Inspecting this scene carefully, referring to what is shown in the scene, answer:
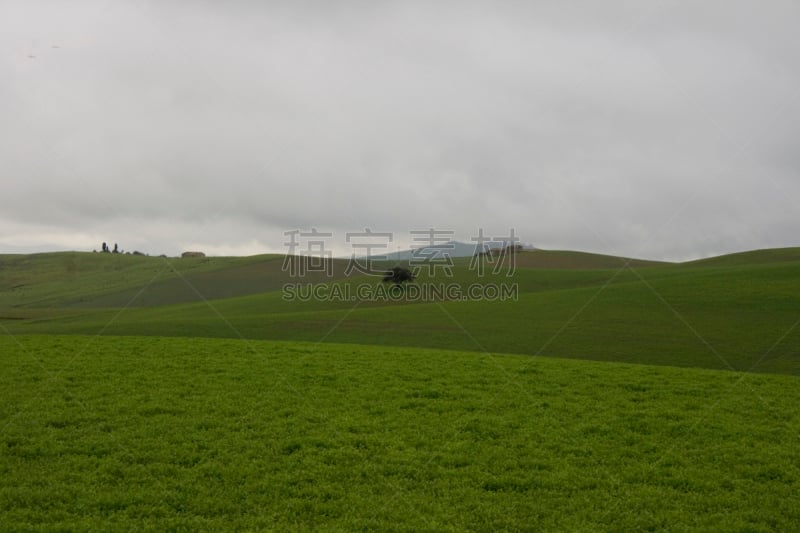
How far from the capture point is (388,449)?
487 inches

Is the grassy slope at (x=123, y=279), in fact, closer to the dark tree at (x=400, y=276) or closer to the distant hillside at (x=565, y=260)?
the dark tree at (x=400, y=276)

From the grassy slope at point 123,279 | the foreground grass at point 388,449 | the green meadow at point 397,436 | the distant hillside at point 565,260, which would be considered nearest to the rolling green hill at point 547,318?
the green meadow at point 397,436

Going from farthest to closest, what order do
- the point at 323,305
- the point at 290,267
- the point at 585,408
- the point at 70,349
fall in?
the point at 290,267 < the point at 323,305 < the point at 70,349 < the point at 585,408

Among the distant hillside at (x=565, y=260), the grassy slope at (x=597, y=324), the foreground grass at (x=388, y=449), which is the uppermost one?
the distant hillside at (x=565, y=260)

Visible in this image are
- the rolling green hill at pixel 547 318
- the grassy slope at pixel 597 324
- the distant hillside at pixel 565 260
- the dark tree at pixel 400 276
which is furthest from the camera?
the distant hillside at pixel 565 260

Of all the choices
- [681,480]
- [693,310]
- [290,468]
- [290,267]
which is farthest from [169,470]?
[290,267]

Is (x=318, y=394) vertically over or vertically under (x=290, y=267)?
under

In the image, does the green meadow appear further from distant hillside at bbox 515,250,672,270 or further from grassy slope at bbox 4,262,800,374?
distant hillside at bbox 515,250,672,270

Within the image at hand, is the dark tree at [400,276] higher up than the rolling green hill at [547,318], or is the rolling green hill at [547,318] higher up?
the dark tree at [400,276]

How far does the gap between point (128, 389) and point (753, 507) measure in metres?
16.3

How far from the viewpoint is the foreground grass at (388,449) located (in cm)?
958

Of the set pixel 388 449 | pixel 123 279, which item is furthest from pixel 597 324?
pixel 123 279

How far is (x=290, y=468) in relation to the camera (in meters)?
11.3

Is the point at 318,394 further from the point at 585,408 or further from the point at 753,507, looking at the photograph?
the point at 753,507
